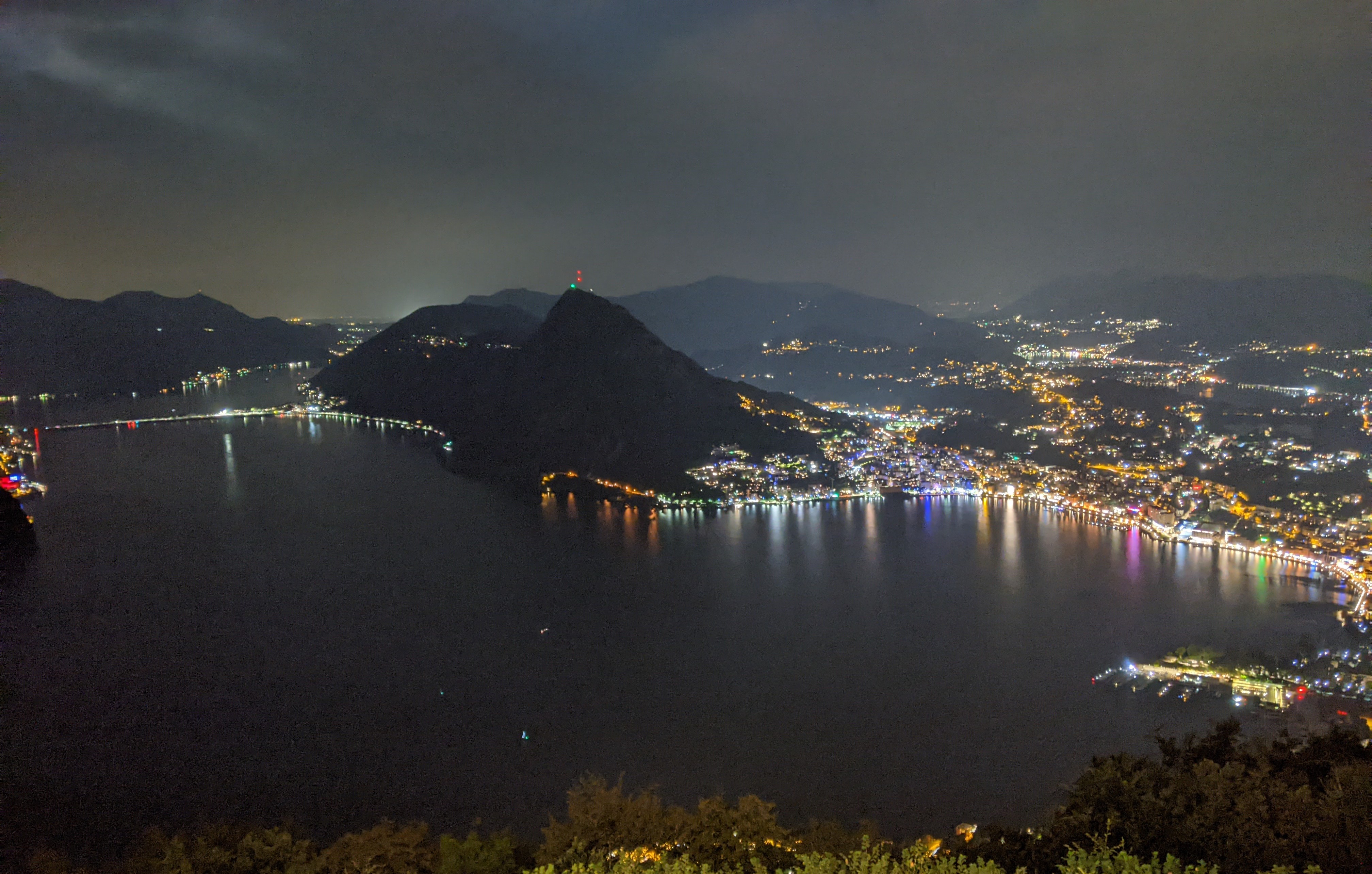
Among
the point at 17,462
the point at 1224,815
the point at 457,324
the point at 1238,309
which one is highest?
the point at 457,324

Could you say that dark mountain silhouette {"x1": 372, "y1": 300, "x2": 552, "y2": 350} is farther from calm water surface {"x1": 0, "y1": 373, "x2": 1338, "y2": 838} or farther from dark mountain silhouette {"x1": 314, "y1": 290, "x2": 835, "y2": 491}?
calm water surface {"x1": 0, "y1": 373, "x2": 1338, "y2": 838}

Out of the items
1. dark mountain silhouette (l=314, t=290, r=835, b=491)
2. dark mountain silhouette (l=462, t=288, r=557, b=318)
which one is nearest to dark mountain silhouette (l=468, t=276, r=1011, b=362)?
dark mountain silhouette (l=462, t=288, r=557, b=318)

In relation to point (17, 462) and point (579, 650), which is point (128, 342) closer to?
point (17, 462)

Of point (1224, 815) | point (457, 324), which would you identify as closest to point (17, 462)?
point (457, 324)

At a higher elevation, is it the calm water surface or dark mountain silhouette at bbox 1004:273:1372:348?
dark mountain silhouette at bbox 1004:273:1372:348

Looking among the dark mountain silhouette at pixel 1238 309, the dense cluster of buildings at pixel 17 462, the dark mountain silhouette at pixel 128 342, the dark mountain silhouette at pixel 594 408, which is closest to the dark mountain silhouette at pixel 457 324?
the dark mountain silhouette at pixel 594 408

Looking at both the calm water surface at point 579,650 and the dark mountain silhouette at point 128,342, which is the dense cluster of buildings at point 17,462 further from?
the dark mountain silhouette at point 128,342
